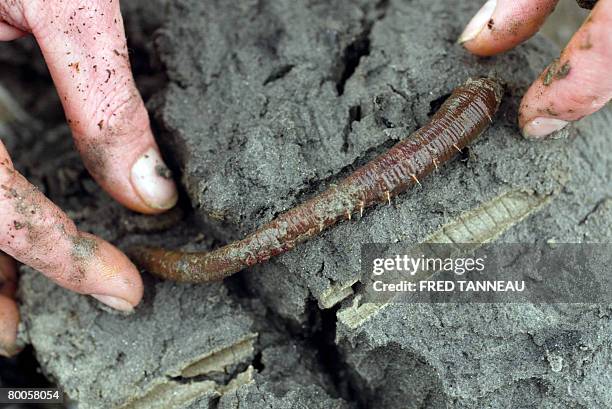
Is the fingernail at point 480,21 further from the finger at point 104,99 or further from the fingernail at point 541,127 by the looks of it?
the finger at point 104,99

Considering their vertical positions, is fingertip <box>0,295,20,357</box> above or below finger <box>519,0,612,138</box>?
below

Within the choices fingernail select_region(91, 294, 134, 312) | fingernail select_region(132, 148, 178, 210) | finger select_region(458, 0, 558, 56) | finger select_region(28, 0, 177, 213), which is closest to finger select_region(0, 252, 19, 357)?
fingernail select_region(91, 294, 134, 312)

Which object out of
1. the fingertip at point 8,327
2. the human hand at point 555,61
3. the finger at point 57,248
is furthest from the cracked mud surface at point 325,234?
the finger at point 57,248

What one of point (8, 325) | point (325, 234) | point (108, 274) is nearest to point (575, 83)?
point (325, 234)

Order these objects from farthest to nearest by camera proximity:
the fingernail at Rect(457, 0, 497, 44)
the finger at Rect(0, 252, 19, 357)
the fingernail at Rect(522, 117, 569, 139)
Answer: the finger at Rect(0, 252, 19, 357)
the fingernail at Rect(457, 0, 497, 44)
the fingernail at Rect(522, 117, 569, 139)

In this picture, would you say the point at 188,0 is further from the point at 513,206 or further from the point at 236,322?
the point at 513,206

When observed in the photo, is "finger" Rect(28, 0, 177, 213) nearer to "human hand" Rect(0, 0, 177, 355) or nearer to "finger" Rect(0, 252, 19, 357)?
"human hand" Rect(0, 0, 177, 355)

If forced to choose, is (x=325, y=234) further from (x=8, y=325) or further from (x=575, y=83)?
(x=8, y=325)

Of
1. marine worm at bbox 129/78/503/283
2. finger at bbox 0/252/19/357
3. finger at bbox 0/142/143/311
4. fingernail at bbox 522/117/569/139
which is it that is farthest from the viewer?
finger at bbox 0/252/19/357
